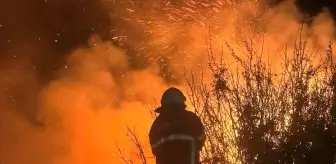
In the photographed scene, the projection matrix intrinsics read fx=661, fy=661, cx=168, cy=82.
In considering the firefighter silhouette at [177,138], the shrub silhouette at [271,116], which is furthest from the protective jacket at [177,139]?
the shrub silhouette at [271,116]

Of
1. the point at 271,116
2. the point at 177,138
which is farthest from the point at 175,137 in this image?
the point at 271,116

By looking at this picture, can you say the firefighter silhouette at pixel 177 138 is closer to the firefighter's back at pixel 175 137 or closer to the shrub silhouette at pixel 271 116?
the firefighter's back at pixel 175 137

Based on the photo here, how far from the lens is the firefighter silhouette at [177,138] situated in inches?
213

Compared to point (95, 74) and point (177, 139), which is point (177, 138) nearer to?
point (177, 139)

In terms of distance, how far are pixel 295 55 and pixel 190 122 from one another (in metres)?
10.2

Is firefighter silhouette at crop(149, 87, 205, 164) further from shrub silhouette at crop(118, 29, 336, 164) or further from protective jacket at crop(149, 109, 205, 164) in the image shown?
shrub silhouette at crop(118, 29, 336, 164)

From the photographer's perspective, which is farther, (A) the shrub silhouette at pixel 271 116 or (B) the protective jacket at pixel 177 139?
(A) the shrub silhouette at pixel 271 116

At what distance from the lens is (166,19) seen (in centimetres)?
1927

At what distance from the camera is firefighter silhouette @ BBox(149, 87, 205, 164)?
5398mm

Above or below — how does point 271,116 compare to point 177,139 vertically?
above

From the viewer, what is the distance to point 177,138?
543cm

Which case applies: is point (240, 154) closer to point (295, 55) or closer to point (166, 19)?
point (295, 55)

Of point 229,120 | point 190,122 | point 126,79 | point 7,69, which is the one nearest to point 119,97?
point 126,79

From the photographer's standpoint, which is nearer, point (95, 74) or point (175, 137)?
point (175, 137)
